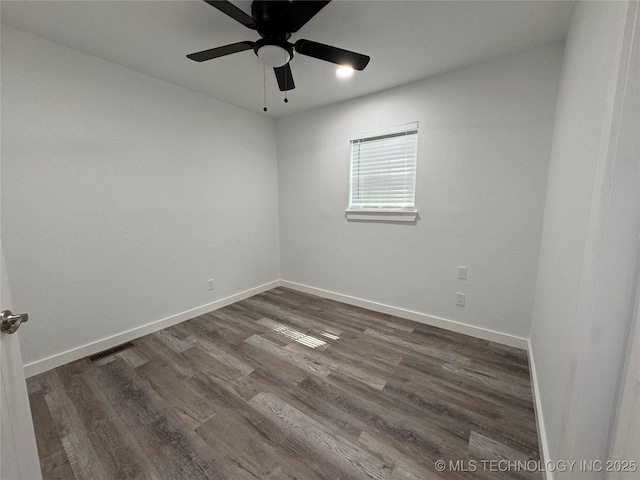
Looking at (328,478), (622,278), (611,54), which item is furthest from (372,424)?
(611,54)

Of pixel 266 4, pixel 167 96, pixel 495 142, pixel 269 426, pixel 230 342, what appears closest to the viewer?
pixel 266 4

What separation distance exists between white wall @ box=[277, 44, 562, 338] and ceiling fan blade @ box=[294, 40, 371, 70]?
1173 mm

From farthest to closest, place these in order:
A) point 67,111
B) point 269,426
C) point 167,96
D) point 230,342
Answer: point 167,96 → point 230,342 → point 67,111 → point 269,426

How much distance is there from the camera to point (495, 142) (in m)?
2.10

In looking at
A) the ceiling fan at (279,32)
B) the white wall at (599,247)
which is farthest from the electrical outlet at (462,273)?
A: the ceiling fan at (279,32)

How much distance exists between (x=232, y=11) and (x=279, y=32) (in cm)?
30

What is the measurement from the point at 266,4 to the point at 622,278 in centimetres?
188

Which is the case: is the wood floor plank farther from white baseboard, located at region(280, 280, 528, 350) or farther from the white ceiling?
the white ceiling

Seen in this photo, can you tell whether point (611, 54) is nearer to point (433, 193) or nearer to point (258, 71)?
point (433, 193)

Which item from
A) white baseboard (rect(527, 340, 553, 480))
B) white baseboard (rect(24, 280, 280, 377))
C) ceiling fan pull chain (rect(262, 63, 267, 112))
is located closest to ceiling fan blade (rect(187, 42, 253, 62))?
ceiling fan pull chain (rect(262, 63, 267, 112))

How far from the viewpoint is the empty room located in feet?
2.81

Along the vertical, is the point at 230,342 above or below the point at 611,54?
below

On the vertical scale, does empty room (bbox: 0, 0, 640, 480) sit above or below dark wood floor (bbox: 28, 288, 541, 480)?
above

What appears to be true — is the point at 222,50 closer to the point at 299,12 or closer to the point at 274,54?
the point at 274,54
